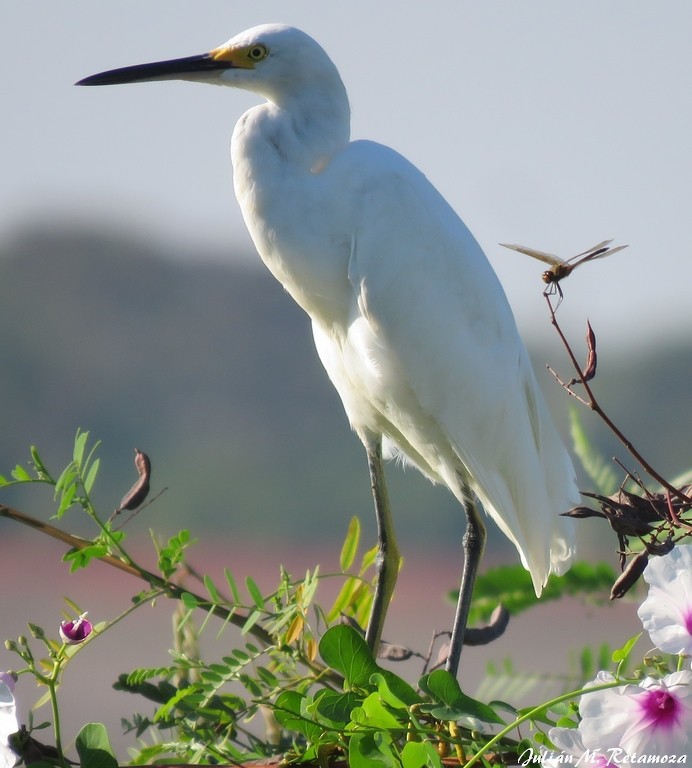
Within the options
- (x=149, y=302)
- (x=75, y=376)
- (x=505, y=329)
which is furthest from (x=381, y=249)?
(x=149, y=302)

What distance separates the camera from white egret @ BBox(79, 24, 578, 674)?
2027 mm

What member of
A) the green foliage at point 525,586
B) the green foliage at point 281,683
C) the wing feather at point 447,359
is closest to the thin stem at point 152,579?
the green foliage at point 281,683

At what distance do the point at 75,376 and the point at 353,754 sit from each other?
73.5 ft

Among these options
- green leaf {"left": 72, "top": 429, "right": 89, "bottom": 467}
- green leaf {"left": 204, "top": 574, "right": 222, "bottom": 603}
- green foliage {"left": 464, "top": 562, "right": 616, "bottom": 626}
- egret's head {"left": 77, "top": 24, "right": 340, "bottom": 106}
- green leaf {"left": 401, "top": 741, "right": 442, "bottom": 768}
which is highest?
egret's head {"left": 77, "top": 24, "right": 340, "bottom": 106}

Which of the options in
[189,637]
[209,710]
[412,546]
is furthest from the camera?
[412,546]

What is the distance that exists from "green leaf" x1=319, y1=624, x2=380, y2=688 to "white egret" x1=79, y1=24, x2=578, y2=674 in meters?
0.83

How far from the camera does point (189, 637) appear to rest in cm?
146

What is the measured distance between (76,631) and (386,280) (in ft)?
3.47

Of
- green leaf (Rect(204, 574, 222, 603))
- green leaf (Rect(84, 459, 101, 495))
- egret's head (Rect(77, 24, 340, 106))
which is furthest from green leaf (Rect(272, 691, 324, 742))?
egret's head (Rect(77, 24, 340, 106))

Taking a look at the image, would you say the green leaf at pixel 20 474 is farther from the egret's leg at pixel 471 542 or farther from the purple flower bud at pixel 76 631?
the egret's leg at pixel 471 542

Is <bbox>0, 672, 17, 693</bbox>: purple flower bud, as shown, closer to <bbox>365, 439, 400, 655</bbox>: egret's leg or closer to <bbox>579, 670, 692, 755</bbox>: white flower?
<bbox>579, 670, 692, 755</bbox>: white flower

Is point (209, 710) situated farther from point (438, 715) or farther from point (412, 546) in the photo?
point (412, 546)

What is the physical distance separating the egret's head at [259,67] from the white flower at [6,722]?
4.41ft

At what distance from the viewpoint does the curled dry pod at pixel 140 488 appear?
129 centimetres
